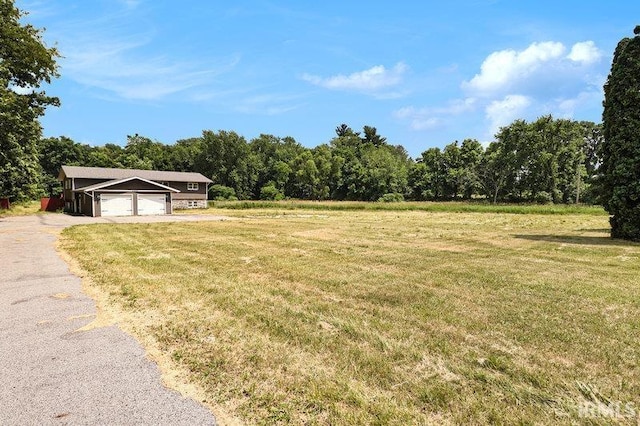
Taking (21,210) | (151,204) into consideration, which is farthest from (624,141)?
(21,210)

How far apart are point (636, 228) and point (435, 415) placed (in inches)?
640

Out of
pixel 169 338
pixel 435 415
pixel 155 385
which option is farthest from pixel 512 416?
pixel 169 338

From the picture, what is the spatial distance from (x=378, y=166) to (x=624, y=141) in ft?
168

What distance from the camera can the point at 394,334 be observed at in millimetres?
4656

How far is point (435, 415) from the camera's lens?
2.96m

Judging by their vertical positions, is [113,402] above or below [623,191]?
below

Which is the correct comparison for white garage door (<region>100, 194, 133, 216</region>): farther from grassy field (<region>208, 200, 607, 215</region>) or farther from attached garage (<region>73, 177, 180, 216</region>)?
grassy field (<region>208, 200, 607, 215</region>)

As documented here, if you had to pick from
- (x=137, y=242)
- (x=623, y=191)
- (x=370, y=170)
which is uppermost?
(x=370, y=170)

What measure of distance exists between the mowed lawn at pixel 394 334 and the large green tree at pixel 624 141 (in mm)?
5946

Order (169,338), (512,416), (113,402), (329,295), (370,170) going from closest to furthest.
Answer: (512,416) < (113,402) < (169,338) < (329,295) < (370,170)

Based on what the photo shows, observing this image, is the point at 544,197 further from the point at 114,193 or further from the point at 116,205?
the point at 114,193

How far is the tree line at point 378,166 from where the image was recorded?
52.4 meters

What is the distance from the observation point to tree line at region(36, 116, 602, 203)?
52.4m

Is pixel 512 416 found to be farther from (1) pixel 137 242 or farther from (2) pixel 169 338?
(1) pixel 137 242
